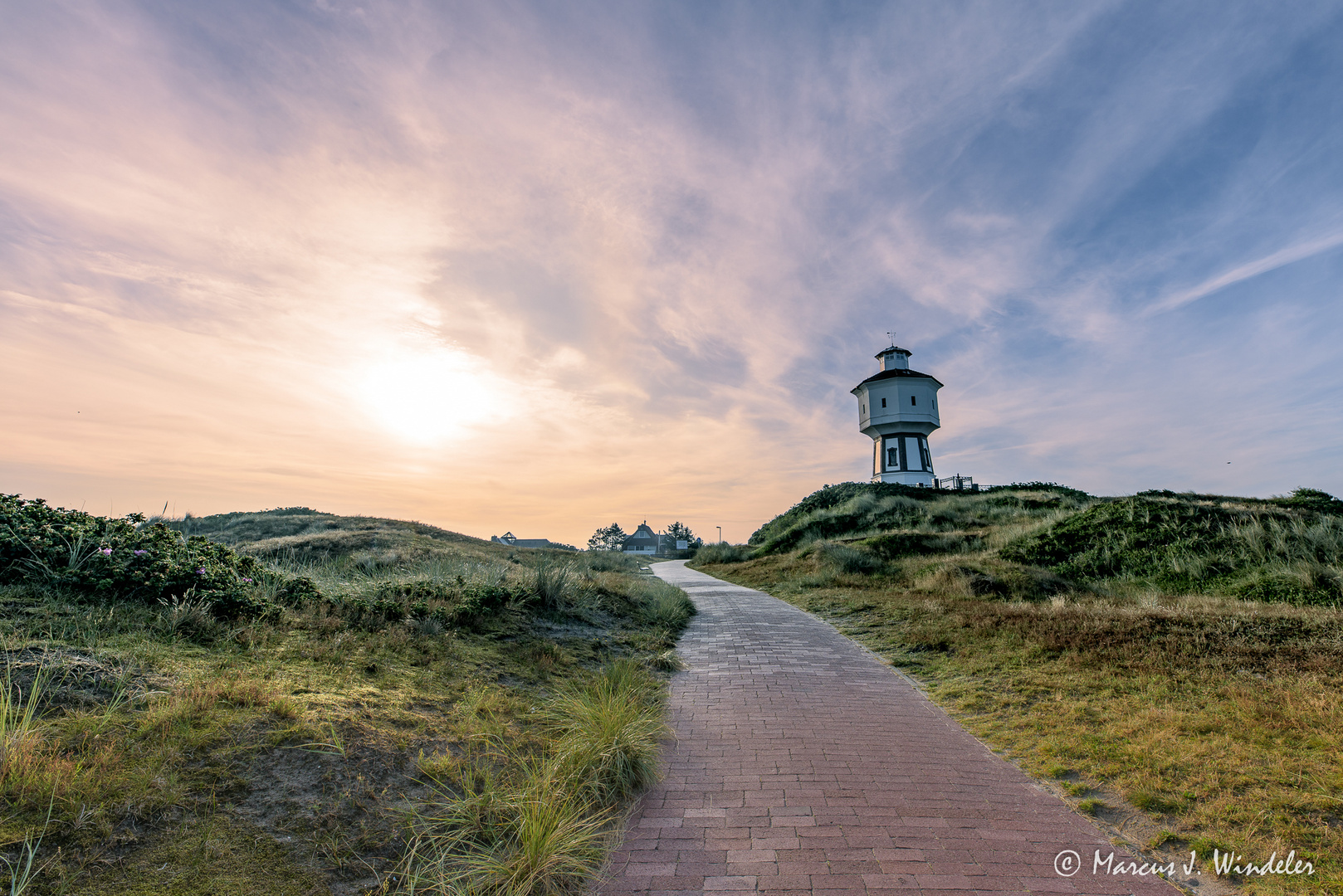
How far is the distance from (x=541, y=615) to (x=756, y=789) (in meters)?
5.83

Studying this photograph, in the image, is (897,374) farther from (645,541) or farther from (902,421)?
(645,541)

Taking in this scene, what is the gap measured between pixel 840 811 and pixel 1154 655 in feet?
19.7

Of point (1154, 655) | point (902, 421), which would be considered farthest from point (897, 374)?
point (1154, 655)

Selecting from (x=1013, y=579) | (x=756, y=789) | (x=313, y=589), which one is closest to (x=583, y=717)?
(x=756, y=789)

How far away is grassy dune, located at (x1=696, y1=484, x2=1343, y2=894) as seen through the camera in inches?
176

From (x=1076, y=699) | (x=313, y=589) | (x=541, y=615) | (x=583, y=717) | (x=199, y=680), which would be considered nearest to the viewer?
(x=199, y=680)

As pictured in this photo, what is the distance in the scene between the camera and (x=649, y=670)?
328 inches

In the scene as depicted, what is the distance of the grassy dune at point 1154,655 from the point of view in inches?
176

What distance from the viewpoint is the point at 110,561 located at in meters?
6.29

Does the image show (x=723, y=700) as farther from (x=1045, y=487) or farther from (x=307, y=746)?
(x=1045, y=487)

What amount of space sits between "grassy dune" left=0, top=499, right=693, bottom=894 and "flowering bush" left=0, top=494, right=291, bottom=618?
2cm

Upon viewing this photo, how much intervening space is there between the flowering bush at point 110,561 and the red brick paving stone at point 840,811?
16.3ft

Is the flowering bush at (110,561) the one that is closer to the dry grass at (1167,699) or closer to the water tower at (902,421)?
the dry grass at (1167,699)

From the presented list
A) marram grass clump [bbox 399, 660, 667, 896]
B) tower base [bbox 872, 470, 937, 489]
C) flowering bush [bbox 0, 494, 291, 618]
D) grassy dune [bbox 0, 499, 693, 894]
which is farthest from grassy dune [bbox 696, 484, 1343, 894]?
tower base [bbox 872, 470, 937, 489]
